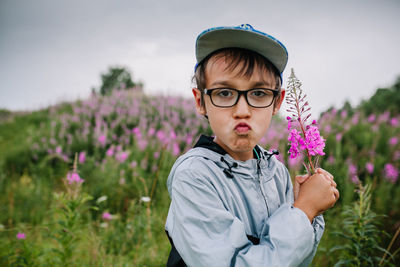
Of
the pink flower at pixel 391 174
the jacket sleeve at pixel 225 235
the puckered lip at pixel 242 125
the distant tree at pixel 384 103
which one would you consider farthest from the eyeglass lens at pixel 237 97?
the distant tree at pixel 384 103

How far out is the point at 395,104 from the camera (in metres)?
9.98

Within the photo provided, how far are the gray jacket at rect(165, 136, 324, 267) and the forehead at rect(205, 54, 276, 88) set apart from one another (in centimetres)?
44

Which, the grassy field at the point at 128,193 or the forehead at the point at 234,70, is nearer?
the forehead at the point at 234,70

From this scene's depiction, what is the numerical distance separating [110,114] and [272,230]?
8.13 meters

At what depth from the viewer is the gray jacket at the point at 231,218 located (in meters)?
1.17

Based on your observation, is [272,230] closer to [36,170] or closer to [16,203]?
[16,203]

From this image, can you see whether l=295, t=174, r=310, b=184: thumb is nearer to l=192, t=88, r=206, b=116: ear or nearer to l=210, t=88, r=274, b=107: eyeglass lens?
l=210, t=88, r=274, b=107: eyeglass lens

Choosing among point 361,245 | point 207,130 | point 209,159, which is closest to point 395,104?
point 207,130

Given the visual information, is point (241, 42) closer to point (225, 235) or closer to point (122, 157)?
point (225, 235)

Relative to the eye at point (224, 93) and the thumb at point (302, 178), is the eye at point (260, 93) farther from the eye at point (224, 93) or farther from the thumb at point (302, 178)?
the thumb at point (302, 178)

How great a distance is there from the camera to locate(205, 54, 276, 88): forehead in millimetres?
1417

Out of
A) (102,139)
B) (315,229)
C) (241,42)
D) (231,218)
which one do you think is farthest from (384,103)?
(231,218)

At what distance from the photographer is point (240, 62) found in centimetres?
144

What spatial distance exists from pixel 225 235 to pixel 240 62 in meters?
0.92
